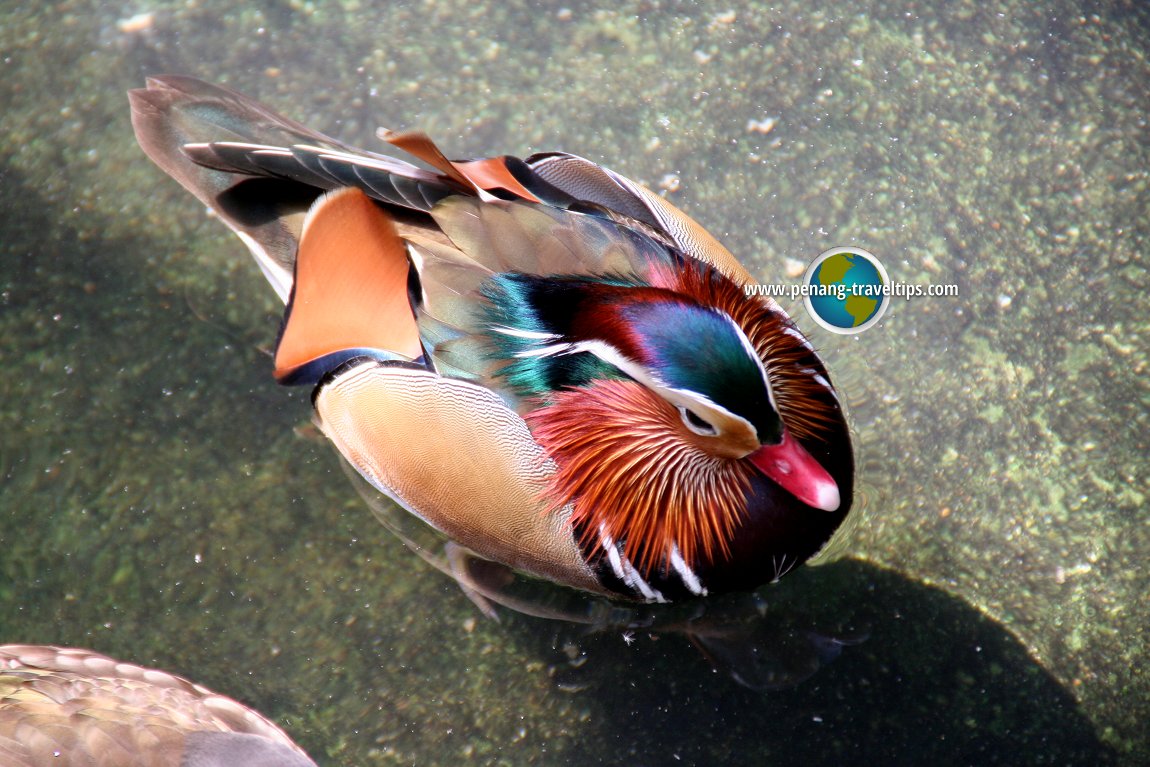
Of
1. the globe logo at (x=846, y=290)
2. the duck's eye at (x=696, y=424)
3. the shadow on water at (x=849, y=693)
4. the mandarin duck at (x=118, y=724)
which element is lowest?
the shadow on water at (x=849, y=693)

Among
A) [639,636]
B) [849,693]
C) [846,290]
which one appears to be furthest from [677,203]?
[849,693]

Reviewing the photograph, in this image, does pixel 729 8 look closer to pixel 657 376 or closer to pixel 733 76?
pixel 733 76

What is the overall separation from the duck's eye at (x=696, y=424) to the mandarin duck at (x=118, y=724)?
775mm

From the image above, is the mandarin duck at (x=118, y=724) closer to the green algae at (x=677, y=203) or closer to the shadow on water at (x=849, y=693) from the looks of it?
the green algae at (x=677, y=203)

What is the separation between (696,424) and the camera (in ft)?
4.95

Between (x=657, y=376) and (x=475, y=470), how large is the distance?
0.37 metres

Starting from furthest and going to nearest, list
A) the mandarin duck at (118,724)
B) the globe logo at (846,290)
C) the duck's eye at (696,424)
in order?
the globe logo at (846,290) < the duck's eye at (696,424) < the mandarin duck at (118,724)

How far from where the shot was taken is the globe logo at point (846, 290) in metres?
2.13

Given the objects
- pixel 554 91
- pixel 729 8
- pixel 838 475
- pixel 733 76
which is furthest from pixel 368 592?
pixel 729 8

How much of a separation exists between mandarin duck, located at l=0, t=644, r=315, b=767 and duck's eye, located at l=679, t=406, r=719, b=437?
775 millimetres

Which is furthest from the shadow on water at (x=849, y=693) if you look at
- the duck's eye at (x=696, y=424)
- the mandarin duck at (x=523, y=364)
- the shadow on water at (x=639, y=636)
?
the duck's eye at (x=696, y=424)

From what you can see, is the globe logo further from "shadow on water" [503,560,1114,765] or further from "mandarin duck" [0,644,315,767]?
"mandarin duck" [0,644,315,767]

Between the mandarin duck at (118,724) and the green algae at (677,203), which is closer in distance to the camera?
the mandarin duck at (118,724)

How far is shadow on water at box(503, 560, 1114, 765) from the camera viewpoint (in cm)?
173
